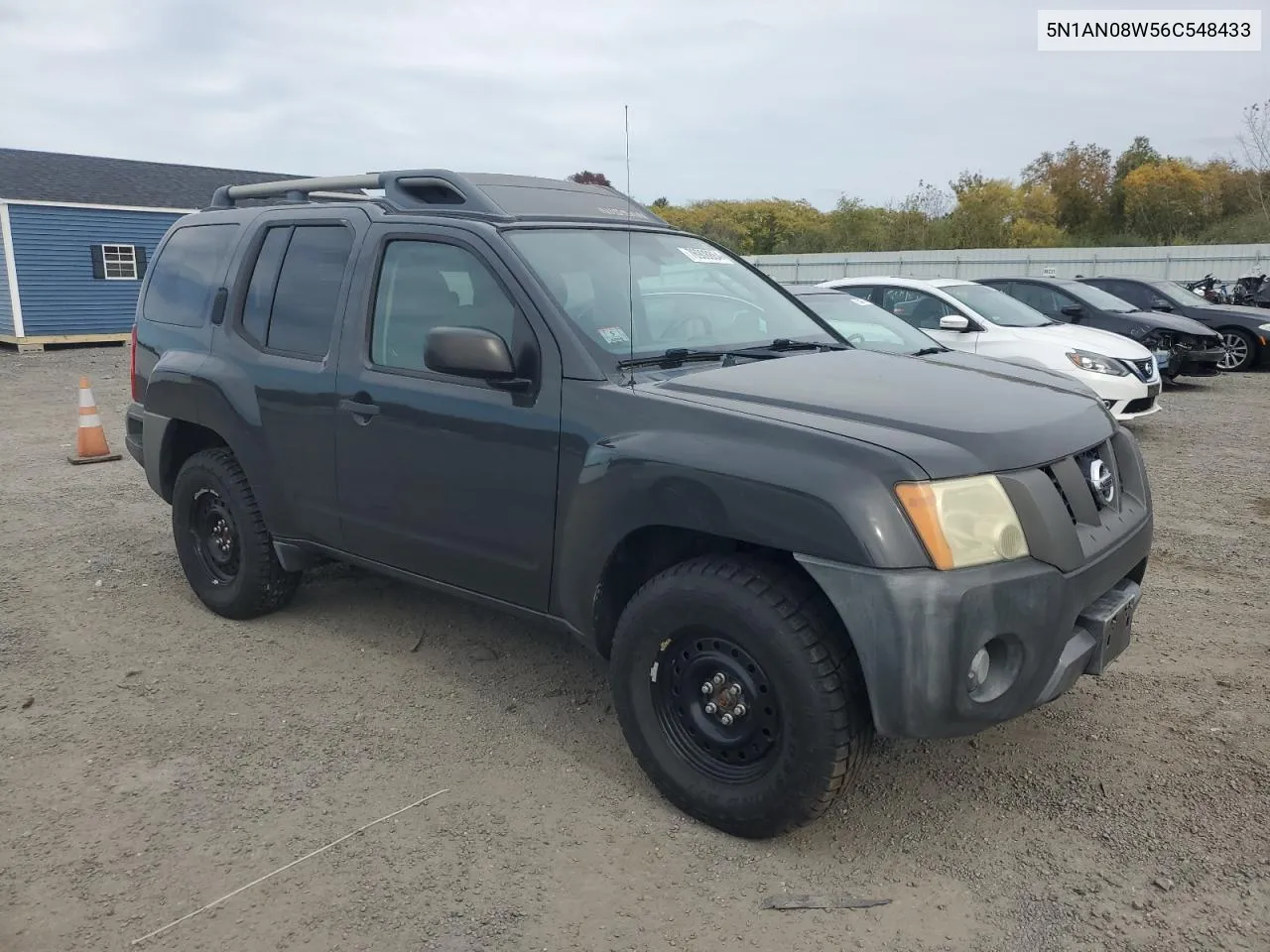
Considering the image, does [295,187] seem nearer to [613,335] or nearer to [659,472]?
[613,335]

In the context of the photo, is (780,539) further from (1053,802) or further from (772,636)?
(1053,802)

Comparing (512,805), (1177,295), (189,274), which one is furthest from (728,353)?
(1177,295)

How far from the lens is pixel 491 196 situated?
4004 millimetres

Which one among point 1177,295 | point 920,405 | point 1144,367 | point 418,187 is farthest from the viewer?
point 1177,295

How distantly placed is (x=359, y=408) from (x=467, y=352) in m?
0.84

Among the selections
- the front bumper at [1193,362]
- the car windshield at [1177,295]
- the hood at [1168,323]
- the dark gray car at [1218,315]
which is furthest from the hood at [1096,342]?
the car windshield at [1177,295]

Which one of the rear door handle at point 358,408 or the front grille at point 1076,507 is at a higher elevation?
the rear door handle at point 358,408

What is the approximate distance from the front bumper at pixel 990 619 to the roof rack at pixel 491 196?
6.66ft

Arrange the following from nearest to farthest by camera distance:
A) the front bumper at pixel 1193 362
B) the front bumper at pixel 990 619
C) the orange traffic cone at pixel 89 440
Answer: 1. the front bumper at pixel 990 619
2. the orange traffic cone at pixel 89 440
3. the front bumper at pixel 1193 362

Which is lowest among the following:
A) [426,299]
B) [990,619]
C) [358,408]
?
[990,619]

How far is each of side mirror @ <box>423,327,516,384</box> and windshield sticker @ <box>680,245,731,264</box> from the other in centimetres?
123

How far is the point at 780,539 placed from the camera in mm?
2773

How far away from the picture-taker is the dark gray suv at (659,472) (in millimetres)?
2697

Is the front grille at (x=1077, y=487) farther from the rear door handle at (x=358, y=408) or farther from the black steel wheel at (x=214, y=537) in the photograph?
the black steel wheel at (x=214, y=537)
